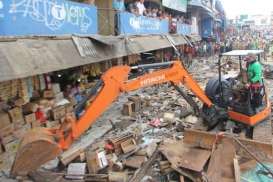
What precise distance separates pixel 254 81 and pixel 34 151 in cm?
592

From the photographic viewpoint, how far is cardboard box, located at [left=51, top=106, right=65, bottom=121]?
10945 millimetres

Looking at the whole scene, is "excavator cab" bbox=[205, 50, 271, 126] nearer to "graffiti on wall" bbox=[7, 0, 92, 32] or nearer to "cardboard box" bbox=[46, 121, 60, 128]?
"graffiti on wall" bbox=[7, 0, 92, 32]

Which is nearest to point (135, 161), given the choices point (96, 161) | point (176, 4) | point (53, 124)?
point (96, 161)

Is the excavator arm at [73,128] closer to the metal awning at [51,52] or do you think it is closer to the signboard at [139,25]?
the metal awning at [51,52]

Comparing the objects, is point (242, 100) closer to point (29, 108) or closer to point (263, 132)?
point (263, 132)

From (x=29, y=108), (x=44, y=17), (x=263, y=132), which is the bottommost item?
(x=263, y=132)

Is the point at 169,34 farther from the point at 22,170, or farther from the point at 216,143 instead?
the point at 22,170

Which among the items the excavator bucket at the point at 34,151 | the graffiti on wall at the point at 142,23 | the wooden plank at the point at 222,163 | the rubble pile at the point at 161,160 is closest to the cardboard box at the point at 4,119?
the rubble pile at the point at 161,160

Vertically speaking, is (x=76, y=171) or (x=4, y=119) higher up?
(x=4, y=119)

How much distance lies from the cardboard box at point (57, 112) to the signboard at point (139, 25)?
436 centimetres

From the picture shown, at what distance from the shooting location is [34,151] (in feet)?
20.4

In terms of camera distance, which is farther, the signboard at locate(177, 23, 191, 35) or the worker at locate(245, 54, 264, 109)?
the signboard at locate(177, 23, 191, 35)

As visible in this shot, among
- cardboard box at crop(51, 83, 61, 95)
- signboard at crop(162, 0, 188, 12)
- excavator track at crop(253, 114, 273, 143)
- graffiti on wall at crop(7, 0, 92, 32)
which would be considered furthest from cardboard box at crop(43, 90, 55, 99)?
signboard at crop(162, 0, 188, 12)

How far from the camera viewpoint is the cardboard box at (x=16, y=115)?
9265 millimetres
